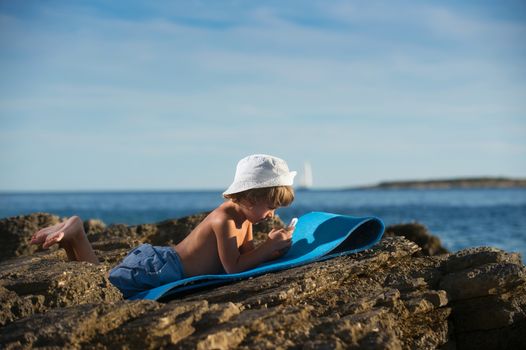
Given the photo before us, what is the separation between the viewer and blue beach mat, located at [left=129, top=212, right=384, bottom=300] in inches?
209

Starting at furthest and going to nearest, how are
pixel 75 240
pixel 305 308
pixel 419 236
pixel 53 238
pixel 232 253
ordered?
pixel 419 236 → pixel 75 240 → pixel 53 238 → pixel 232 253 → pixel 305 308

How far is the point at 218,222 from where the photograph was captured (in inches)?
221

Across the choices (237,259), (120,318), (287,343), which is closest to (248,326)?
(287,343)

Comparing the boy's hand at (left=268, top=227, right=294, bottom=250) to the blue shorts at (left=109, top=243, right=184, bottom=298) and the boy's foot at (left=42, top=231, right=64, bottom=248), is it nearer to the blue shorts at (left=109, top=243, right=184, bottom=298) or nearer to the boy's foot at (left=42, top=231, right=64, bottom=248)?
the blue shorts at (left=109, top=243, right=184, bottom=298)

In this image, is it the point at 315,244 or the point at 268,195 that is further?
the point at 315,244

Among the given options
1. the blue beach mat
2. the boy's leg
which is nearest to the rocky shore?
the blue beach mat

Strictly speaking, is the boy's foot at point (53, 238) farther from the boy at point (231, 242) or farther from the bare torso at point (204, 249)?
the bare torso at point (204, 249)

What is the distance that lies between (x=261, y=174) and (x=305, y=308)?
1582 millimetres

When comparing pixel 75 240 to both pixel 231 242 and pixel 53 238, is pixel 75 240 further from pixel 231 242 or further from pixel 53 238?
pixel 231 242

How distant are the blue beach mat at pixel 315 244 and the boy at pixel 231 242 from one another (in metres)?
0.15

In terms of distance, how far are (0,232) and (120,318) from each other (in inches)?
190

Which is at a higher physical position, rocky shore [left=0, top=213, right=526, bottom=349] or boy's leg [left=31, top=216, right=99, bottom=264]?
boy's leg [left=31, top=216, right=99, bottom=264]

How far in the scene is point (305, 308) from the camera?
4289 mm

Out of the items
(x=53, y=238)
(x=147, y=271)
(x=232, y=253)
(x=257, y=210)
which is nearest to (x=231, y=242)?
(x=232, y=253)
